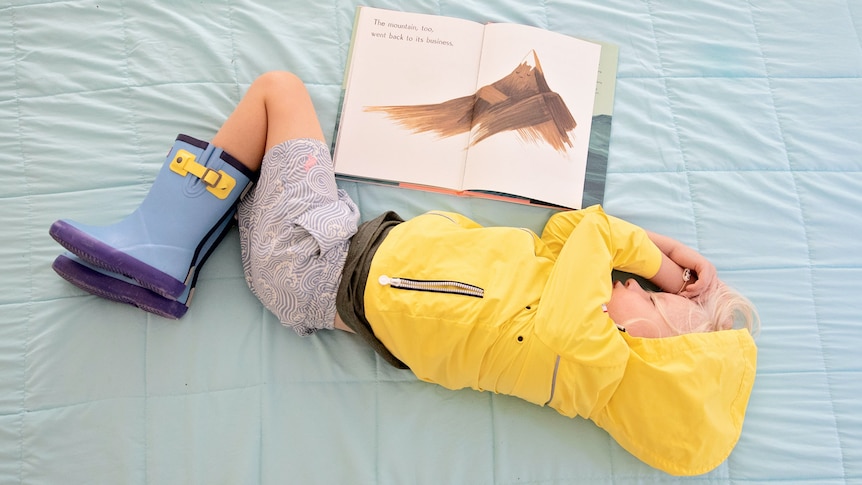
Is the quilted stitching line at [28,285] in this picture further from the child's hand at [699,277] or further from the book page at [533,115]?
the child's hand at [699,277]

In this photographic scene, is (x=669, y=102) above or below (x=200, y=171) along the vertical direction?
above

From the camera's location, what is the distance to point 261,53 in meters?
0.97

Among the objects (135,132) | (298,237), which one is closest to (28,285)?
(135,132)

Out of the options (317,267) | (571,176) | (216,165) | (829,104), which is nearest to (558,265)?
(571,176)

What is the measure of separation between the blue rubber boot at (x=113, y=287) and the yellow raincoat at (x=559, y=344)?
275mm

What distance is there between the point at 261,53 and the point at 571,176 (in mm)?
525

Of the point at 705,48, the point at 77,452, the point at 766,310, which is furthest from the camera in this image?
the point at 705,48

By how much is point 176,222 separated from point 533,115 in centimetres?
55

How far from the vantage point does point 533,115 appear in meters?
0.96

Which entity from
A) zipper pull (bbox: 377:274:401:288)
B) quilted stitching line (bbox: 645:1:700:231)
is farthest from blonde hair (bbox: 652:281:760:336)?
zipper pull (bbox: 377:274:401:288)

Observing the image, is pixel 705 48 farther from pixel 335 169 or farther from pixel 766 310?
pixel 335 169

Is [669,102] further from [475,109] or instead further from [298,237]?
[298,237]

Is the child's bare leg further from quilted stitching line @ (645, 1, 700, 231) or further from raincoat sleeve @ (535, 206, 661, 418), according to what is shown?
quilted stitching line @ (645, 1, 700, 231)

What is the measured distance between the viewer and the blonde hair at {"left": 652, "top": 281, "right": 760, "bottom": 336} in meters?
0.83
